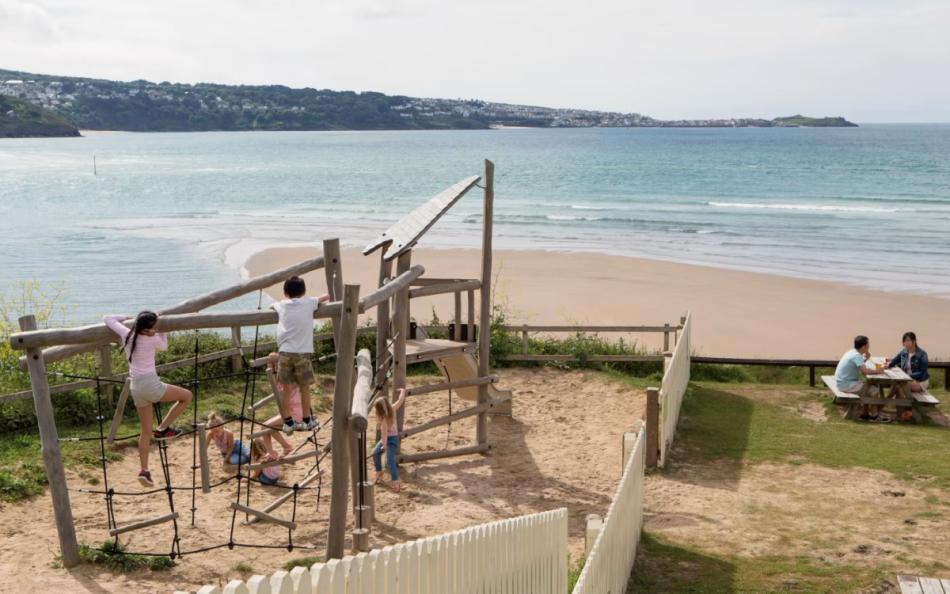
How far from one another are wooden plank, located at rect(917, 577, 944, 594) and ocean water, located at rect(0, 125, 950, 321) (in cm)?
1964

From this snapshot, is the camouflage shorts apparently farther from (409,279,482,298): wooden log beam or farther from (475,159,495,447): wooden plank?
(475,159,495,447): wooden plank

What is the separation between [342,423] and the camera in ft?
27.0

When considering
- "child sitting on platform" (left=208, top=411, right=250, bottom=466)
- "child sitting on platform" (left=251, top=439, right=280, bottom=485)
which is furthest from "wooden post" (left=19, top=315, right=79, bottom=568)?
"child sitting on platform" (left=251, top=439, right=280, bottom=485)

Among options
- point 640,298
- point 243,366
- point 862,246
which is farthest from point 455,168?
point 243,366

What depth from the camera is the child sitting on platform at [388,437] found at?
11.1 metres

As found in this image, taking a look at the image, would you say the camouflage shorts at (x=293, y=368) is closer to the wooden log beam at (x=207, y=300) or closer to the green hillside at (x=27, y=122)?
the wooden log beam at (x=207, y=300)

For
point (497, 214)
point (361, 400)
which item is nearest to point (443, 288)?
point (361, 400)

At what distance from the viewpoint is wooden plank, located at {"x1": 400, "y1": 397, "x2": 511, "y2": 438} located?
12.2 meters

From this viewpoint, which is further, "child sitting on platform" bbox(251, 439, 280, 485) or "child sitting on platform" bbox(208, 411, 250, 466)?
"child sitting on platform" bbox(251, 439, 280, 485)

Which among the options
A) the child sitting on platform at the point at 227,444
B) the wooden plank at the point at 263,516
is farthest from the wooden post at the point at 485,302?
the wooden plank at the point at 263,516

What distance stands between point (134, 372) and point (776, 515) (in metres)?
6.26

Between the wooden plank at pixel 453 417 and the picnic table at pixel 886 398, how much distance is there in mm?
4868

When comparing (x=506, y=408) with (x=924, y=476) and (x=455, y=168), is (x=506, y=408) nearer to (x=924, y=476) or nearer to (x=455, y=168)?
(x=924, y=476)

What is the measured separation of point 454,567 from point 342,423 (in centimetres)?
315
